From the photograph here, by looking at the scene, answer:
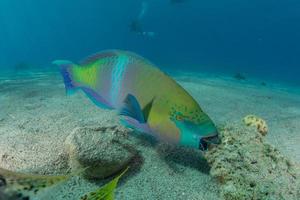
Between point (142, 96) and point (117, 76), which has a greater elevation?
point (117, 76)

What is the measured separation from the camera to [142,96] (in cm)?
221

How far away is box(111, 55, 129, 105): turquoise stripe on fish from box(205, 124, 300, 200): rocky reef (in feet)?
3.22

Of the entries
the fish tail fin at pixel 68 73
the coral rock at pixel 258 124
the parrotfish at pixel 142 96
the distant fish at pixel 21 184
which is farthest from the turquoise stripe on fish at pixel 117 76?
the coral rock at pixel 258 124

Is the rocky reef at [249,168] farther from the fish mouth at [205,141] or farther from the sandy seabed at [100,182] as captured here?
the fish mouth at [205,141]

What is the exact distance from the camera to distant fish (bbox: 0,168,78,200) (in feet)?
3.07

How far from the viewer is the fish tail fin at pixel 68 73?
238cm

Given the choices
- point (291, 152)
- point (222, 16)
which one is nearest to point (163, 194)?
point (291, 152)

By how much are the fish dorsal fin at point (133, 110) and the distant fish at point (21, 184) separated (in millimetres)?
1163

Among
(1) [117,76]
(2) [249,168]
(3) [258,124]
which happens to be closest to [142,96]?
(1) [117,76]

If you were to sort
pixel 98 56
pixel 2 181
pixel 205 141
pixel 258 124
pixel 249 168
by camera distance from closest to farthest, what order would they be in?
pixel 2 181 → pixel 205 141 → pixel 98 56 → pixel 249 168 → pixel 258 124

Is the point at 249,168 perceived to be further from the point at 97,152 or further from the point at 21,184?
the point at 21,184

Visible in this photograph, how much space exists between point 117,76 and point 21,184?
1398mm

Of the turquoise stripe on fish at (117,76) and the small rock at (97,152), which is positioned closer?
the turquoise stripe on fish at (117,76)

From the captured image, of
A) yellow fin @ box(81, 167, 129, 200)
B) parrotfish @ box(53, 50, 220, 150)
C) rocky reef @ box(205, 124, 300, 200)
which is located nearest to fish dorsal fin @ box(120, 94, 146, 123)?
parrotfish @ box(53, 50, 220, 150)
